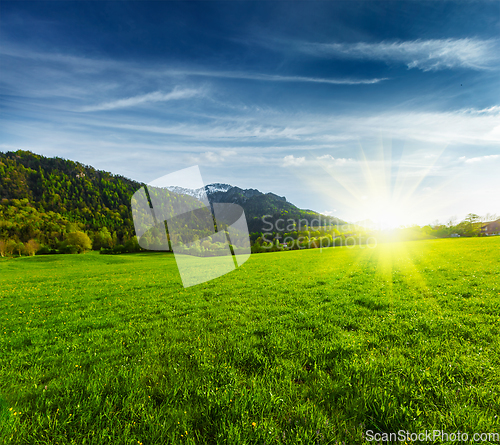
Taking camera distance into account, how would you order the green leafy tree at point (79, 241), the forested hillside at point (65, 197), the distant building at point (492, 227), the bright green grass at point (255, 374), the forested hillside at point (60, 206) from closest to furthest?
the bright green grass at point (255, 374), the green leafy tree at point (79, 241), the distant building at point (492, 227), the forested hillside at point (60, 206), the forested hillside at point (65, 197)

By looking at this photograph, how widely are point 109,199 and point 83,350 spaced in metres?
229

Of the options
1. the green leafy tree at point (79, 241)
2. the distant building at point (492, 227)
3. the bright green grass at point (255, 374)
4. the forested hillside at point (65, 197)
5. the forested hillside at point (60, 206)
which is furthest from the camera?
the forested hillside at point (65, 197)

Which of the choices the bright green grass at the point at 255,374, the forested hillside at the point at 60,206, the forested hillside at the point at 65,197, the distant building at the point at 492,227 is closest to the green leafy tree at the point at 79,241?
the forested hillside at the point at 60,206

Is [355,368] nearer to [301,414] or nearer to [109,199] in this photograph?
[301,414]

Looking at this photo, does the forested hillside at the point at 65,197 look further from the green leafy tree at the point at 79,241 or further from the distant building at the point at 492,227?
the distant building at the point at 492,227

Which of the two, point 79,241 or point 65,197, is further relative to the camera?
point 65,197

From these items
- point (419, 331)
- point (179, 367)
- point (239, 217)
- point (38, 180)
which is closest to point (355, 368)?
point (419, 331)

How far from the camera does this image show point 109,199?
19425 centimetres

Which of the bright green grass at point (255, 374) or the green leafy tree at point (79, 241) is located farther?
the green leafy tree at point (79, 241)

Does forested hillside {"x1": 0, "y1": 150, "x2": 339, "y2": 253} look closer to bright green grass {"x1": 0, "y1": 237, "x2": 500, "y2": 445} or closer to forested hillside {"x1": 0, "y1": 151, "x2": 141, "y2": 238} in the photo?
forested hillside {"x1": 0, "y1": 151, "x2": 141, "y2": 238}

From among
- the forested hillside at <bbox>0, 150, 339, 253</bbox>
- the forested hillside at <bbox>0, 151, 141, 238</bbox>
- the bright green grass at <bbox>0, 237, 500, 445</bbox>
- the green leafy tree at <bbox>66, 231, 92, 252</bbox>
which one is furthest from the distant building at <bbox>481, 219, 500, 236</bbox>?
the forested hillside at <bbox>0, 151, 141, 238</bbox>

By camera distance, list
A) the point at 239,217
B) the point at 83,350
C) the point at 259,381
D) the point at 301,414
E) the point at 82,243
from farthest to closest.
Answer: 1. the point at 82,243
2. the point at 239,217
3. the point at 83,350
4. the point at 259,381
5. the point at 301,414

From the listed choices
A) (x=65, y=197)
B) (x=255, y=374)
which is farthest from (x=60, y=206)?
(x=255, y=374)

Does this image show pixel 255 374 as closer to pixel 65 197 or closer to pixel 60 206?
pixel 60 206
